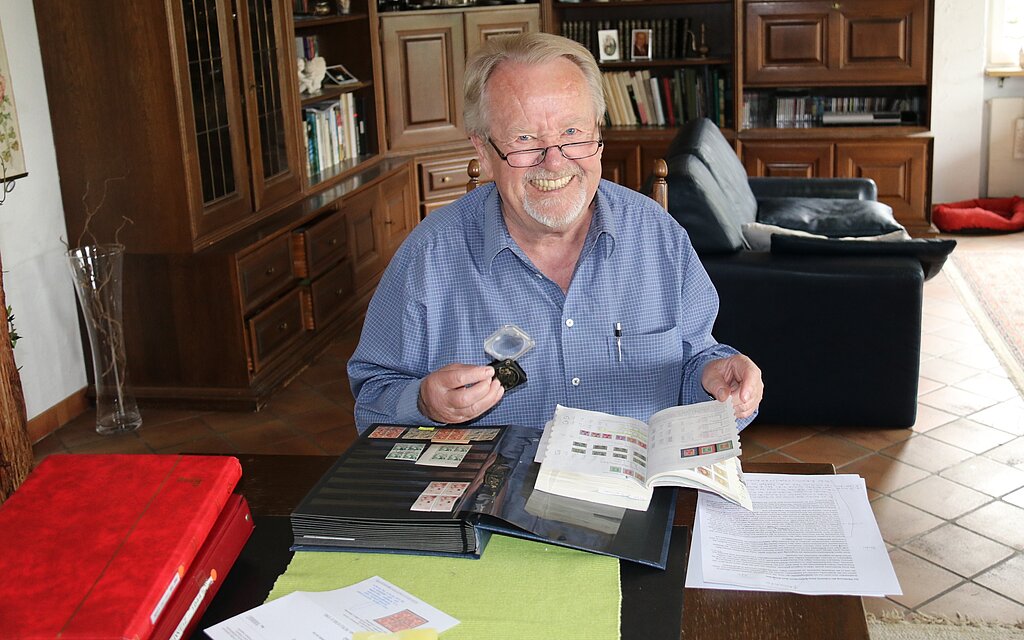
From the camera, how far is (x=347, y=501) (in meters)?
1.26

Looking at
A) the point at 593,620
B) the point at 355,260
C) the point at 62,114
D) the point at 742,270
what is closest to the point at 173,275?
the point at 62,114

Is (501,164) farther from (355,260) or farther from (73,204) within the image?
(355,260)

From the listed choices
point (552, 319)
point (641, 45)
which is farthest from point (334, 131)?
point (552, 319)

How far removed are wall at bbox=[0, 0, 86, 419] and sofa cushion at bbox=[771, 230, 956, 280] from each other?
7.86ft

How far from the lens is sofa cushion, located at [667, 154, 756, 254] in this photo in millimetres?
3236

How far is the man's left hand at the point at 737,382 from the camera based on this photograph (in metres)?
1.55

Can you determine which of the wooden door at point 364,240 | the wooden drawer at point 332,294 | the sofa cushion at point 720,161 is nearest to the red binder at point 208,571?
the sofa cushion at point 720,161

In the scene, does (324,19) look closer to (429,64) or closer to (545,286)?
(429,64)

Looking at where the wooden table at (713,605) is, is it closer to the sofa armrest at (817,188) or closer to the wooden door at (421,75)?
the sofa armrest at (817,188)

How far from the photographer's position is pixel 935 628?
225cm

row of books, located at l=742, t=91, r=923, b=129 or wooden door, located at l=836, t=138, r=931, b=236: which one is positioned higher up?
row of books, located at l=742, t=91, r=923, b=129

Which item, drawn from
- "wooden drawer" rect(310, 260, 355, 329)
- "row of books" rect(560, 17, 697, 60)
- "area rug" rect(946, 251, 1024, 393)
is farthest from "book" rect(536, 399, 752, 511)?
"row of books" rect(560, 17, 697, 60)

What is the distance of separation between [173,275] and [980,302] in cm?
340

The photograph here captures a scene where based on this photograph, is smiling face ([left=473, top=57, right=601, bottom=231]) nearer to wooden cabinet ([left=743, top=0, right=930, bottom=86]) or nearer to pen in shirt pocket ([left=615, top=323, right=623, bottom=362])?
pen in shirt pocket ([left=615, top=323, right=623, bottom=362])
